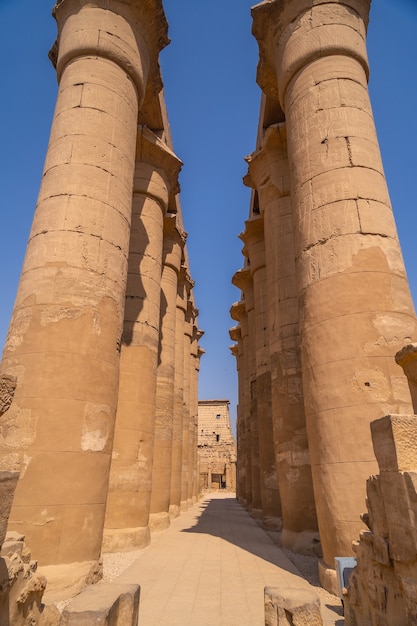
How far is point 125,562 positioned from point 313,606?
16.8 feet

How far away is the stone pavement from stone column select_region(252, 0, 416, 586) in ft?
4.04

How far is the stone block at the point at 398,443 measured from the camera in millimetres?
2930

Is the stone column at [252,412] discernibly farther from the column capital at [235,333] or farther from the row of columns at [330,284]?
the row of columns at [330,284]

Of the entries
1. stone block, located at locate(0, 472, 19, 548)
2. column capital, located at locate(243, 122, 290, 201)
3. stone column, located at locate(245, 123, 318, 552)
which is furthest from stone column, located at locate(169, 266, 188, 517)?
stone block, located at locate(0, 472, 19, 548)

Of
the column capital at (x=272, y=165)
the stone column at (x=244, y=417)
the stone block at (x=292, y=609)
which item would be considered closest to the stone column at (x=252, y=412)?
the stone column at (x=244, y=417)

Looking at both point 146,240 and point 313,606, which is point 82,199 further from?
point 313,606

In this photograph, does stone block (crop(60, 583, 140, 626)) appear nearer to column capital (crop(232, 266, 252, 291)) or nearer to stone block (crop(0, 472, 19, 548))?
stone block (crop(0, 472, 19, 548))

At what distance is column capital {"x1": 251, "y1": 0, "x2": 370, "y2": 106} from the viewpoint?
7832 millimetres

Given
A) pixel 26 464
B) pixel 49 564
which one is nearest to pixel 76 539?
pixel 49 564

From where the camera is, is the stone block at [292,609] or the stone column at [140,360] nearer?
the stone block at [292,609]

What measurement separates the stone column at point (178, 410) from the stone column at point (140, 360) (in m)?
5.53

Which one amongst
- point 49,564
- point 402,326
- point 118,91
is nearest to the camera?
point 49,564

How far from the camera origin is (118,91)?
8.16 metres

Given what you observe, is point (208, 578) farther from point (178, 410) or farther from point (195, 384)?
point (195, 384)
